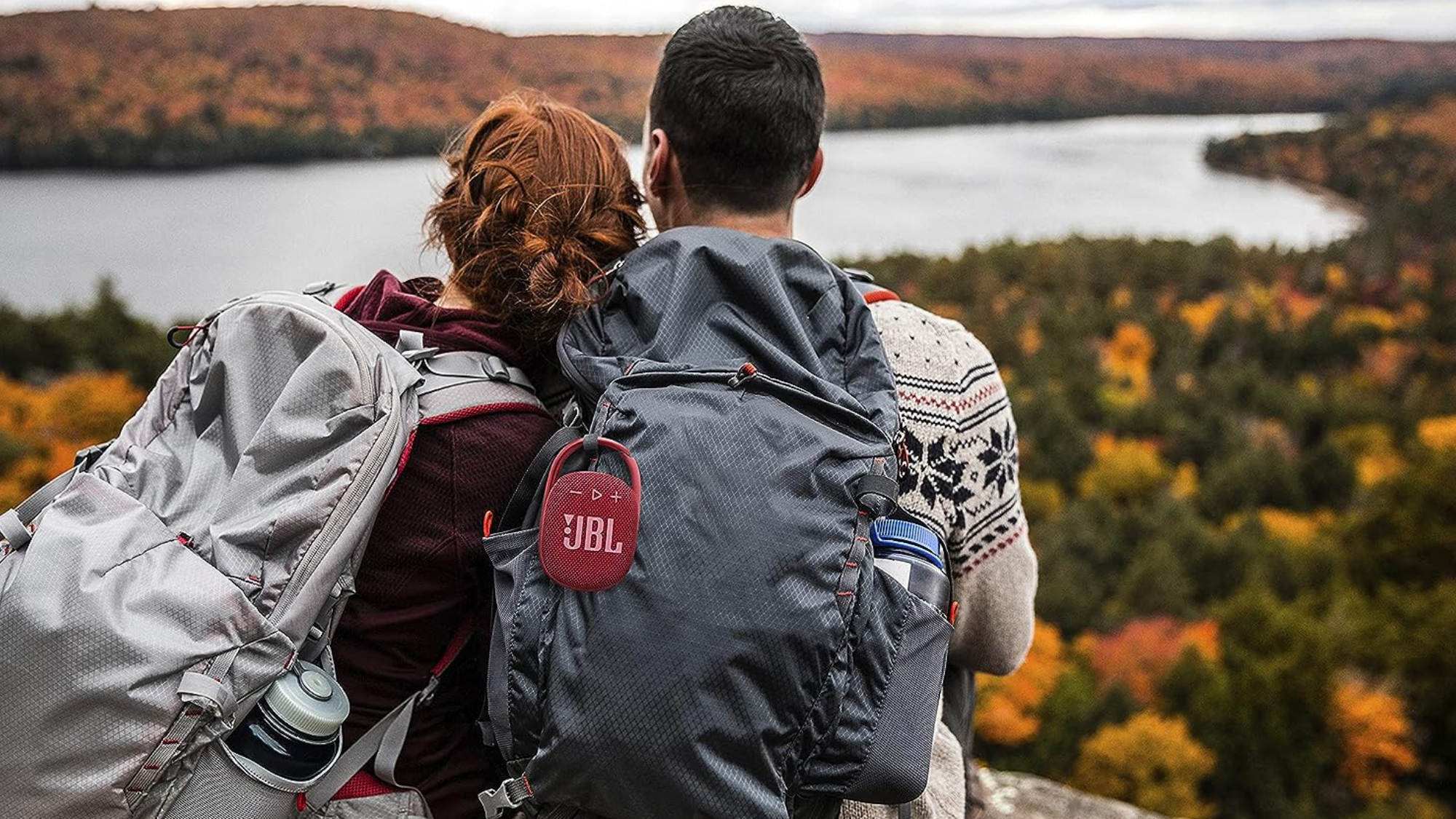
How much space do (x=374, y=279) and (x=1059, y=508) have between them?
33.4 m

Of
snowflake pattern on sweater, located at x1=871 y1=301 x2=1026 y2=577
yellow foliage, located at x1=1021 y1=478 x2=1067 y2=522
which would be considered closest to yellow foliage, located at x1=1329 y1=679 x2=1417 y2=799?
yellow foliage, located at x1=1021 y1=478 x2=1067 y2=522

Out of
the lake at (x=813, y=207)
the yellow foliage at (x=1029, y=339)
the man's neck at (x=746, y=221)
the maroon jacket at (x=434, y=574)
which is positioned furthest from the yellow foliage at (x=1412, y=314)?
the maroon jacket at (x=434, y=574)

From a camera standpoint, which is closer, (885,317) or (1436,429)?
(885,317)

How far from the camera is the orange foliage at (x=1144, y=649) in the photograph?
22.8m

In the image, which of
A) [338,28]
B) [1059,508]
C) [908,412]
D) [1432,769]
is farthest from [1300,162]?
[908,412]

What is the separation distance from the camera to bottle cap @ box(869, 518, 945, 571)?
1625 millimetres

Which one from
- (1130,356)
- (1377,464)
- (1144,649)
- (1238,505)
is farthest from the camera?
(1130,356)

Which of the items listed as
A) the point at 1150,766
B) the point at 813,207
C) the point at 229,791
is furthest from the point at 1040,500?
the point at 229,791

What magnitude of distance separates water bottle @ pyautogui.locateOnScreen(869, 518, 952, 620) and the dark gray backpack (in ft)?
0.15

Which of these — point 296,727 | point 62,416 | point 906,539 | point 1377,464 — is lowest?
point 1377,464

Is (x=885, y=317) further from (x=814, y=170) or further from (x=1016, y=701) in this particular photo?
(x=1016, y=701)

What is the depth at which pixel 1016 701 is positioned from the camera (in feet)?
71.2

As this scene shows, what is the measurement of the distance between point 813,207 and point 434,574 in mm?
39522

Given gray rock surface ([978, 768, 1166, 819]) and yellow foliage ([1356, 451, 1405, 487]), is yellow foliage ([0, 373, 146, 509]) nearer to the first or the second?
gray rock surface ([978, 768, 1166, 819])
